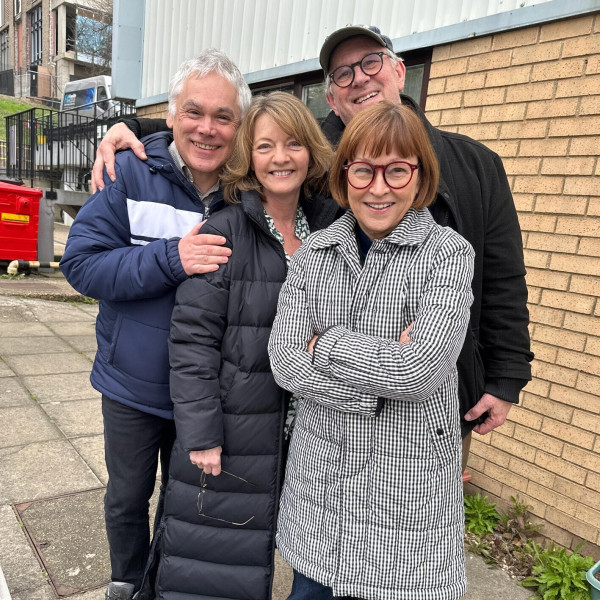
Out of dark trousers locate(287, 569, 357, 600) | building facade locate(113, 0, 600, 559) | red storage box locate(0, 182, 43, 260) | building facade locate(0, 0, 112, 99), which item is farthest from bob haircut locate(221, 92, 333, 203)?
building facade locate(0, 0, 112, 99)

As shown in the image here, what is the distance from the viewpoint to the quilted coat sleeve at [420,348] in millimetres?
1355

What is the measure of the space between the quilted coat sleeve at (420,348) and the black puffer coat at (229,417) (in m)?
0.33

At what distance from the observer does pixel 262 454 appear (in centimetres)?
175

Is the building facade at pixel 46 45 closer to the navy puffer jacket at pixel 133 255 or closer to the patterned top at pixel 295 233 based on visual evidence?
the navy puffer jacket at pixel 133 255

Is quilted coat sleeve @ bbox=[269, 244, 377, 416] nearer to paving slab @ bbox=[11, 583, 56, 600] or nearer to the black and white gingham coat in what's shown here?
the black and white gingham coat

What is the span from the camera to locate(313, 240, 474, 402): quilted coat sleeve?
1.36m

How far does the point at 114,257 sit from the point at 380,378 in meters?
0.97

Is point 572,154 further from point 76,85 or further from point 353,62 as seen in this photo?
point 76,85

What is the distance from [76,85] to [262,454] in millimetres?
17324

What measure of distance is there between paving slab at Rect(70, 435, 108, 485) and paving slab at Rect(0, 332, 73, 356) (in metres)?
2.04

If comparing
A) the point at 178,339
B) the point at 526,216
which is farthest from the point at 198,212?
the point at 526,216

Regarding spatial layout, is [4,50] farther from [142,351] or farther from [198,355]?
[198,355]

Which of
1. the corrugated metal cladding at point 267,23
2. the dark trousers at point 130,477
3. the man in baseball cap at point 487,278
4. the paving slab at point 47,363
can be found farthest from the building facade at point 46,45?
the man in baseball cap at point 487,278

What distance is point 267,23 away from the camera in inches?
191
